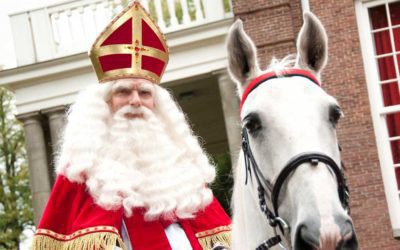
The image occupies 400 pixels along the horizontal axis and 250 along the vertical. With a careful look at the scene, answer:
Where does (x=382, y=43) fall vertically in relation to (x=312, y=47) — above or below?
above

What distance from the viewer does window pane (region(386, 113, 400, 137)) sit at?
1188cm

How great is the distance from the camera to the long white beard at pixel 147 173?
4164 millimetres

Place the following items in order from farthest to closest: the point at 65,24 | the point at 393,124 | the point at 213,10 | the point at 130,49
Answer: the point at 65,24 → the point at 213,10 → the point at 393,124 → the point at 130,49

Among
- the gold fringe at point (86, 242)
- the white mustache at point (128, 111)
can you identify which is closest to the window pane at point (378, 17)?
the white mustache at point (128, 111)

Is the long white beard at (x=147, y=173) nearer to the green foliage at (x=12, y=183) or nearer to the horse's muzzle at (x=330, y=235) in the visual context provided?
the horse's muzzle at (x=330, y=235)

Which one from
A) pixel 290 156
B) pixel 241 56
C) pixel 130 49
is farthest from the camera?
pixel 130 49

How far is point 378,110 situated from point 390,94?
315 millimetres

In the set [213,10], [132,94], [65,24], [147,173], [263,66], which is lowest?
[147,173]

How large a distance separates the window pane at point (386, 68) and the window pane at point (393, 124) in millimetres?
570

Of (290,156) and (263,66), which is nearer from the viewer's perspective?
(290,156)

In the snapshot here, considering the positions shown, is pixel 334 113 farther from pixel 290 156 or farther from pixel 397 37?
pixel 397 37

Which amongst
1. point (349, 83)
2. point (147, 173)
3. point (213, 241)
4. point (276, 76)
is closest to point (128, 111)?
point (147, 173)

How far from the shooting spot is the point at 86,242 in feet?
13.2

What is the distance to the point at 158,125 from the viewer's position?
457 centimetres
